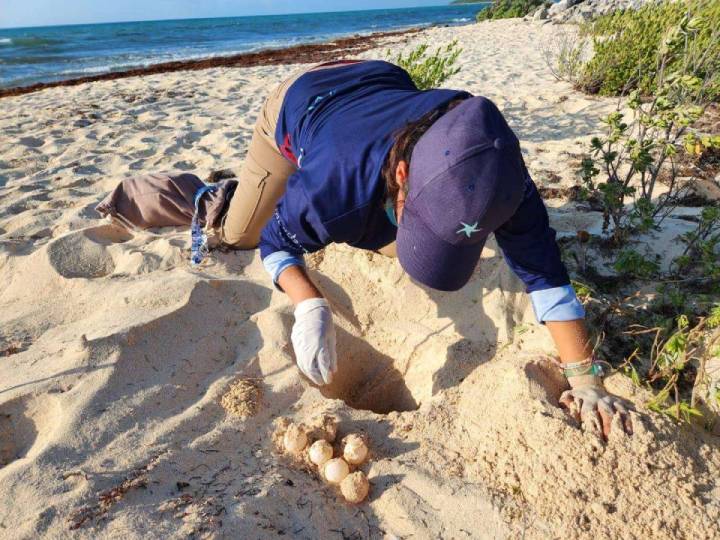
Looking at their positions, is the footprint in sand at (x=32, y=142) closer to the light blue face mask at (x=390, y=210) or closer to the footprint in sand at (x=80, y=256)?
the footprint in sand at (x=80, y=256)

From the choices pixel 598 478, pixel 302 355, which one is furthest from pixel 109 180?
pixel 598 478

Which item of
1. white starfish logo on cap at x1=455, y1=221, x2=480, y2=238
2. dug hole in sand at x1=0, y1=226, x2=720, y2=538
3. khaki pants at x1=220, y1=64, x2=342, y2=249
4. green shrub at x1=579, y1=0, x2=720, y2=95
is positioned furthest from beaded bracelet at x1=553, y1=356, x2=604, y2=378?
green shrub at x1=579, y1=0, x2=720, y2=95

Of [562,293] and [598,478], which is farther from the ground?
[562,293]

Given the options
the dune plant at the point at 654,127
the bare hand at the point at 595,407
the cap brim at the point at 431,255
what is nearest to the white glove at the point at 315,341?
the cap brim at the point at 431,255

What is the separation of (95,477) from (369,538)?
31.3 inches

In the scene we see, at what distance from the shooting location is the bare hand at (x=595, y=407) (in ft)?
5.08

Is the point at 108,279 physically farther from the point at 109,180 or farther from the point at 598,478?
the point at 598,478

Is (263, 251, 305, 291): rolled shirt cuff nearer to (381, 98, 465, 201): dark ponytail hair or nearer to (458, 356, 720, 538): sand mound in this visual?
(381, 98, 465, 201): dark ponytail hair

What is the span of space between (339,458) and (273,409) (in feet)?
1.24

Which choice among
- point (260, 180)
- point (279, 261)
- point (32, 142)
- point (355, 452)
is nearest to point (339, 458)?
point (355, 452)

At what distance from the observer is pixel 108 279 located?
2.47 m

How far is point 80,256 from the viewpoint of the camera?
2.62 meters

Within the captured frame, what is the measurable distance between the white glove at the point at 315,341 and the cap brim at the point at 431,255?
1.52 feet

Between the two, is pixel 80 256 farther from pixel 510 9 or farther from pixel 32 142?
pixel 510 9
